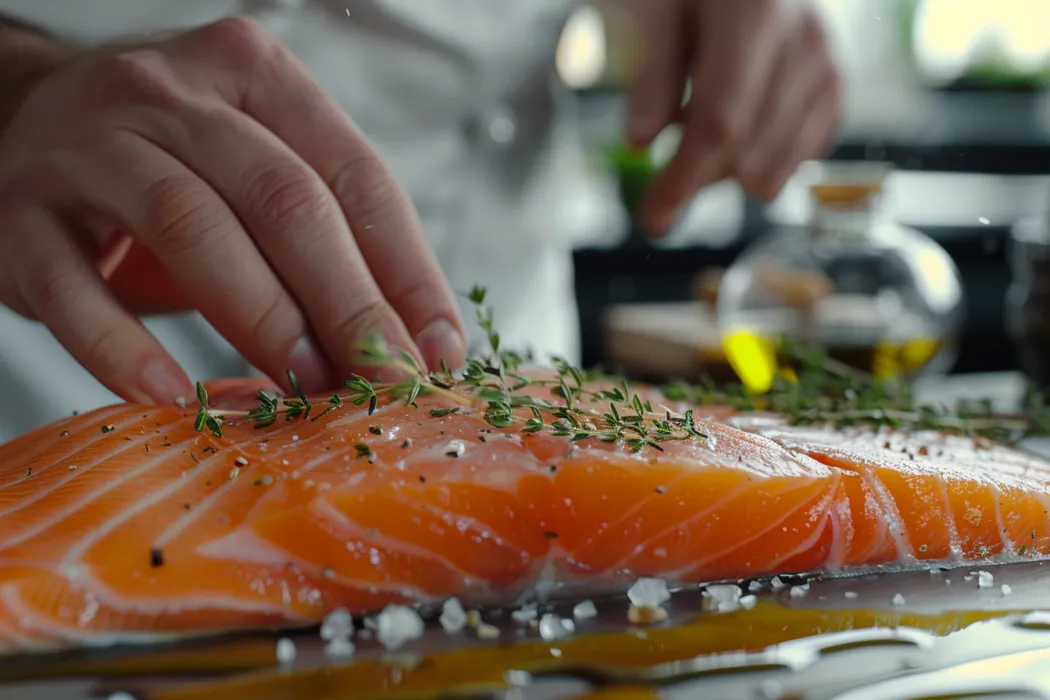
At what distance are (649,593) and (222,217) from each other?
0.61 metres

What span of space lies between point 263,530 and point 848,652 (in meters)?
0.48

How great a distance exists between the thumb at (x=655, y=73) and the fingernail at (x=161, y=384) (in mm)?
1148

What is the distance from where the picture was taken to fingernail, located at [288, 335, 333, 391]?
1.03m

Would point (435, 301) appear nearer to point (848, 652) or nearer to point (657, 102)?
point (848, 652)

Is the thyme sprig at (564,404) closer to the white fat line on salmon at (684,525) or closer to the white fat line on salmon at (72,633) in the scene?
the white fat line on salmon at (684,525)

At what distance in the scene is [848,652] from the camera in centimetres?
71

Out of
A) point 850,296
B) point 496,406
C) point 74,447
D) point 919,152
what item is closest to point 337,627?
point 496,406

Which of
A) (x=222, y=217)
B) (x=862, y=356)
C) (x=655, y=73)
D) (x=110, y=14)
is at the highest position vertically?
(x=110, y=14)

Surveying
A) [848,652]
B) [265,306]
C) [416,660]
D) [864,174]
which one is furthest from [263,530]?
[864,174]

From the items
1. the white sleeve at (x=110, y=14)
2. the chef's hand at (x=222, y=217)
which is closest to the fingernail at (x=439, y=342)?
the chef's hand at (x=222, y=217)

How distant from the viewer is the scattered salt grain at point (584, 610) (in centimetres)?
79

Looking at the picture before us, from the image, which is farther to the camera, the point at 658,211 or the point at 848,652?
the point at 658,211

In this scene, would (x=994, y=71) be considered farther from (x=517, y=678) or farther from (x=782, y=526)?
(x=517, y=678)

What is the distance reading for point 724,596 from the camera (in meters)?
0.81
